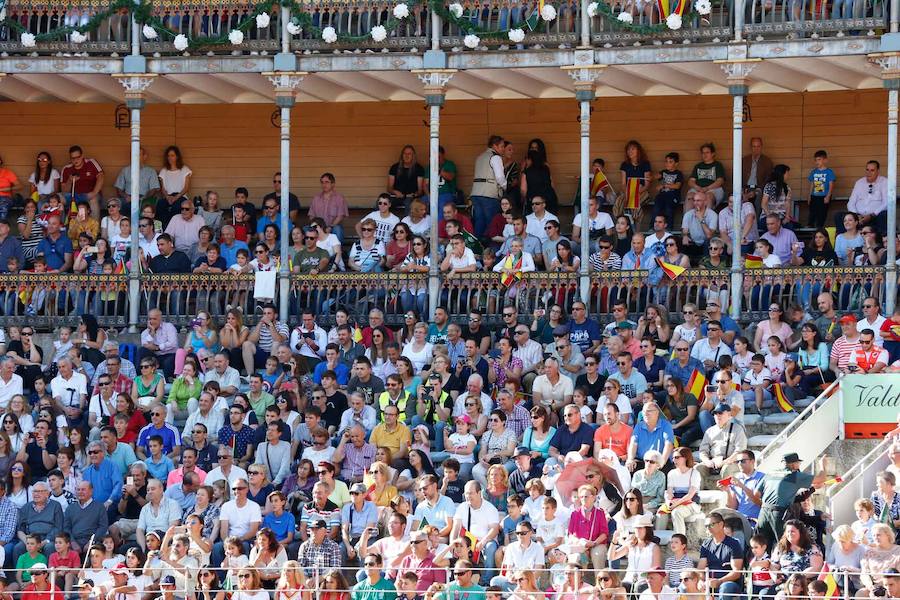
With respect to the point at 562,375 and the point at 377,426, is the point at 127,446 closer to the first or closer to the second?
the point at 377,426

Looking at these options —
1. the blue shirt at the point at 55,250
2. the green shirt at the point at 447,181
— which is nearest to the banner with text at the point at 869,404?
the green shirt at the point at 447,181

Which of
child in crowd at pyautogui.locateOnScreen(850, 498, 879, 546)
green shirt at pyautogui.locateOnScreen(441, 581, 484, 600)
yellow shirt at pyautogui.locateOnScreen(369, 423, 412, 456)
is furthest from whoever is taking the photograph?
yellow shirt at pyautogui.locateOnScreen(369, 423, 412, 456)

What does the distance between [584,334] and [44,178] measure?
29.1 ft

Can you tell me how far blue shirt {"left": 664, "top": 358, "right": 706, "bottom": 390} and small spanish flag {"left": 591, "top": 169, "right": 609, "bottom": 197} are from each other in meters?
5.41

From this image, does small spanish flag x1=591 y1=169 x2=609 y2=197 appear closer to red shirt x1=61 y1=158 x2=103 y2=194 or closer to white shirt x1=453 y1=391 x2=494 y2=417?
white shirt x1=453 y1=391 x2=494 y2=417

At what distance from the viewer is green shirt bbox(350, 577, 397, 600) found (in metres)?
20.3

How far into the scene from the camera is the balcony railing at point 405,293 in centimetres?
2631

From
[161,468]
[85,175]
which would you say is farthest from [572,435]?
[85,175]

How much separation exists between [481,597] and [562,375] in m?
4.80

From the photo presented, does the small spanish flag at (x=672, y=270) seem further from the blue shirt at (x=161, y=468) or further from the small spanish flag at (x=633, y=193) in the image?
the blue shirt at (x=161, y=468)

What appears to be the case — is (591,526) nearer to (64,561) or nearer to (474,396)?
(474,396)

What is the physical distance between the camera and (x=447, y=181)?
96.9ft

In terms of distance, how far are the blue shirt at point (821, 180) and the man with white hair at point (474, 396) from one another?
658 cm

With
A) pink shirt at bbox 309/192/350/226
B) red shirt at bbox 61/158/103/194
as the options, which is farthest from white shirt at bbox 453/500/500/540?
red shirt at bbox 61/158/103/194
